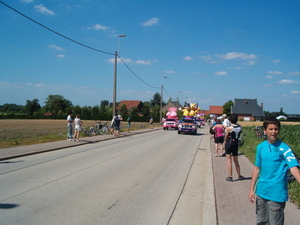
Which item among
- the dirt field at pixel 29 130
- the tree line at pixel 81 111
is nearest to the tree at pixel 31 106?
the tree line at pixel 81 111

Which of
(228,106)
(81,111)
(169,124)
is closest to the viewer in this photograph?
(169,124)

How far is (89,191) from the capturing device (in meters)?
6.25

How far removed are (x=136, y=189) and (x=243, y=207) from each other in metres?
2.48

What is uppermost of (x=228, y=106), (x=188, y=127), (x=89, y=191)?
(x=228, y=106)

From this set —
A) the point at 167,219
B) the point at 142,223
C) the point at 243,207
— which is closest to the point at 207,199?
the point at 243,207

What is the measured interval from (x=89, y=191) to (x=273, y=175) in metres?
4.19

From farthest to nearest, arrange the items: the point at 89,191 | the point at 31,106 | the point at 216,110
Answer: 1. the point at 216,110
2. the point at 31,106
3. the point at 89,191

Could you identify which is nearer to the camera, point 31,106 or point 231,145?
point 231,145

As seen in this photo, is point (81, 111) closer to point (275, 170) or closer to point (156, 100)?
point (156, 100)

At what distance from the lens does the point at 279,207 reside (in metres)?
3.26

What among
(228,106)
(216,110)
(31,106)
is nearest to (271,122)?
(228,106)

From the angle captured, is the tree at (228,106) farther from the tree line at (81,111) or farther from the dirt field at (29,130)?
the dirt field at (29,130)

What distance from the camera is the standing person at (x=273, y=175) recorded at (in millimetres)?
3277

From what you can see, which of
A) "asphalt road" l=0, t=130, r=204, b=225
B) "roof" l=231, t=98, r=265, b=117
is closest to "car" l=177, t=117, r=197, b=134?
"asphalt road" l=0, t=130, r=204, b=225
